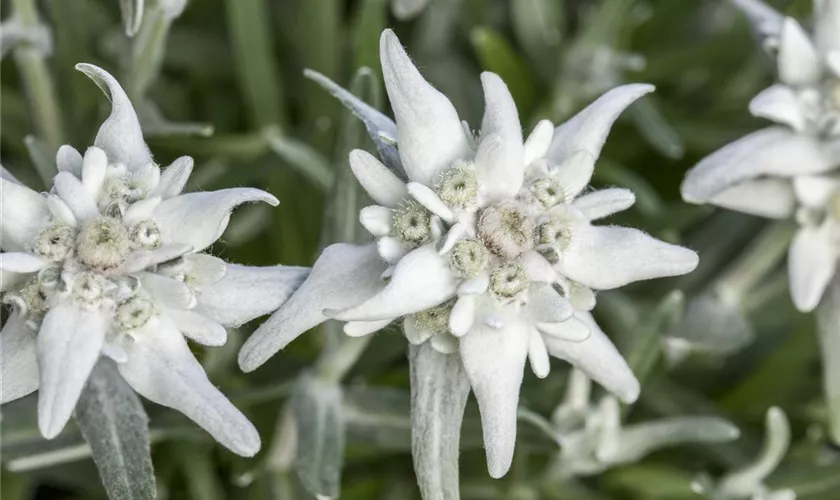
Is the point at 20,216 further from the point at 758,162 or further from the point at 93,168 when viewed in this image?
the point at 758,162

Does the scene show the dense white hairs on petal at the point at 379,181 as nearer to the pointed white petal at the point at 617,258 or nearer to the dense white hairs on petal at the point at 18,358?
the pointed white petal at the point at 617,258

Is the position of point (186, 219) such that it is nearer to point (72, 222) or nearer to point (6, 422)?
point (72, 222)

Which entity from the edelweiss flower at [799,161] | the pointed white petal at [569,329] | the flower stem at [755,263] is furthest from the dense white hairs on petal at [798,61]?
the pointed white petal at [569,329]

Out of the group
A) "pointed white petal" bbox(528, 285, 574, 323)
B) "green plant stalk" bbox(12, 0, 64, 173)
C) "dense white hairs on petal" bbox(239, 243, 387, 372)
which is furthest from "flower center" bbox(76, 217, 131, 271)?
"green plant stalk" bbox(12, 0, 64, 173)

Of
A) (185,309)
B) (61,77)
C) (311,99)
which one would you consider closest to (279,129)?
(311,99)

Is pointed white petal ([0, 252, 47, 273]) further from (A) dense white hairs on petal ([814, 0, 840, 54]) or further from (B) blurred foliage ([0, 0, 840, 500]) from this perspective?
(A) dense white hairs on petal ([814, 0, 840, 54])
